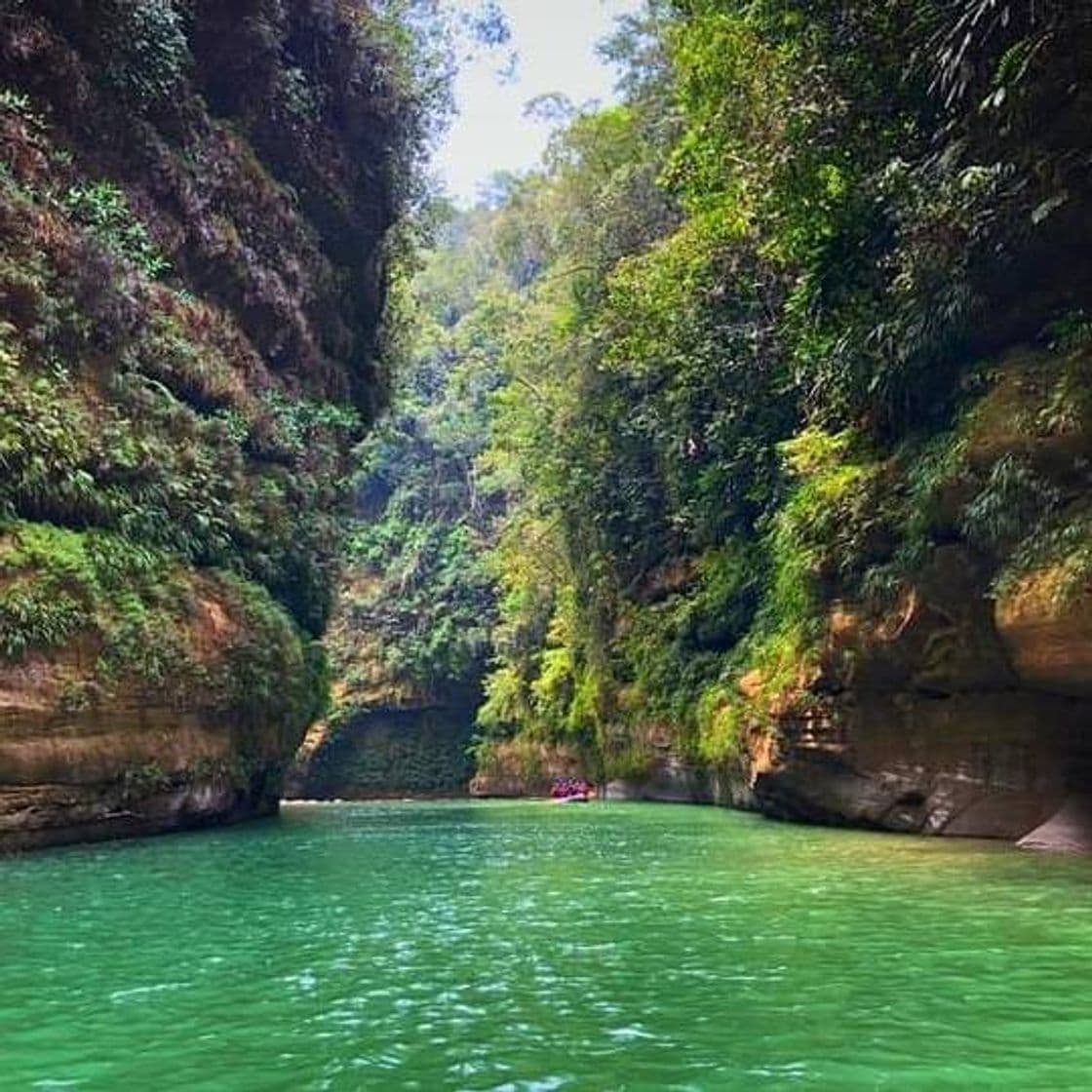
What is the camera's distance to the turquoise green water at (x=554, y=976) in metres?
4.00

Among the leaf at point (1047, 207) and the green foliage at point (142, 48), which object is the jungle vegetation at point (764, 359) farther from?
the green foliage at point (142, 48)

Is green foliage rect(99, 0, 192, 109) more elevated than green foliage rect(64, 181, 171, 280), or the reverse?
green foliage rect(99, 0, 192, 109)

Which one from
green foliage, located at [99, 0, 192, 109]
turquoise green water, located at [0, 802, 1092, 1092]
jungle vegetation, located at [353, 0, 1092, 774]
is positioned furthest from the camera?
green foliage, located at [99, 0, 192, 109]

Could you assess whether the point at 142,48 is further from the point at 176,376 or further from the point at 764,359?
the point at 764,359

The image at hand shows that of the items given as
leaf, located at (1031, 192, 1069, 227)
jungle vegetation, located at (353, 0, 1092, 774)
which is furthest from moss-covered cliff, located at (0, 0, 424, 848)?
leaf, located at (1031, 192, 1069, 227)

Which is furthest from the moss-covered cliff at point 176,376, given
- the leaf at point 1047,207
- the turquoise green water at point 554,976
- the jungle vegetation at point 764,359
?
the leaf at point 1047,207

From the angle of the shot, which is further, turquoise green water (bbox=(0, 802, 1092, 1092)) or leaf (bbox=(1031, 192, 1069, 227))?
leaf (bbox=(1031, 192, 1069, 227))

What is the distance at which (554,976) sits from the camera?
18.2 ft

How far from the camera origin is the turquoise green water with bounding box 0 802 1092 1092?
158 inches

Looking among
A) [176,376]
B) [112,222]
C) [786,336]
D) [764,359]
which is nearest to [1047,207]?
[786,336]

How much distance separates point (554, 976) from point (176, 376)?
13599 mm

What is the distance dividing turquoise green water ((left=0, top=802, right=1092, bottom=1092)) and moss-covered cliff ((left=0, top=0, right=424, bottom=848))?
291 cm

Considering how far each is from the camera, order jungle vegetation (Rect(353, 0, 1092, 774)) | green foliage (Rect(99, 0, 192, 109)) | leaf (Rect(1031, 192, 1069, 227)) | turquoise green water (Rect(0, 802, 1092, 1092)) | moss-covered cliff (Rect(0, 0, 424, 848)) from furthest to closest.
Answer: green foliage (Rect(99, 0, 192, 109)), moss-covered cliff (Rect(0, 0, 424, 848)), jungle vegetation (Rect(353, 0, 1092, 774)), leaf (Rect(1031, 192, 1069, 227)), turquoise green water (Rect(0, 802, 1092, 1092))

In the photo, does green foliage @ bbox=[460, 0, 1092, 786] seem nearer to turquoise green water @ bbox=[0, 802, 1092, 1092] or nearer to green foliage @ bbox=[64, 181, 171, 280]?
turquoise green water @ bbox=[0, 802, 1092, 1092]
